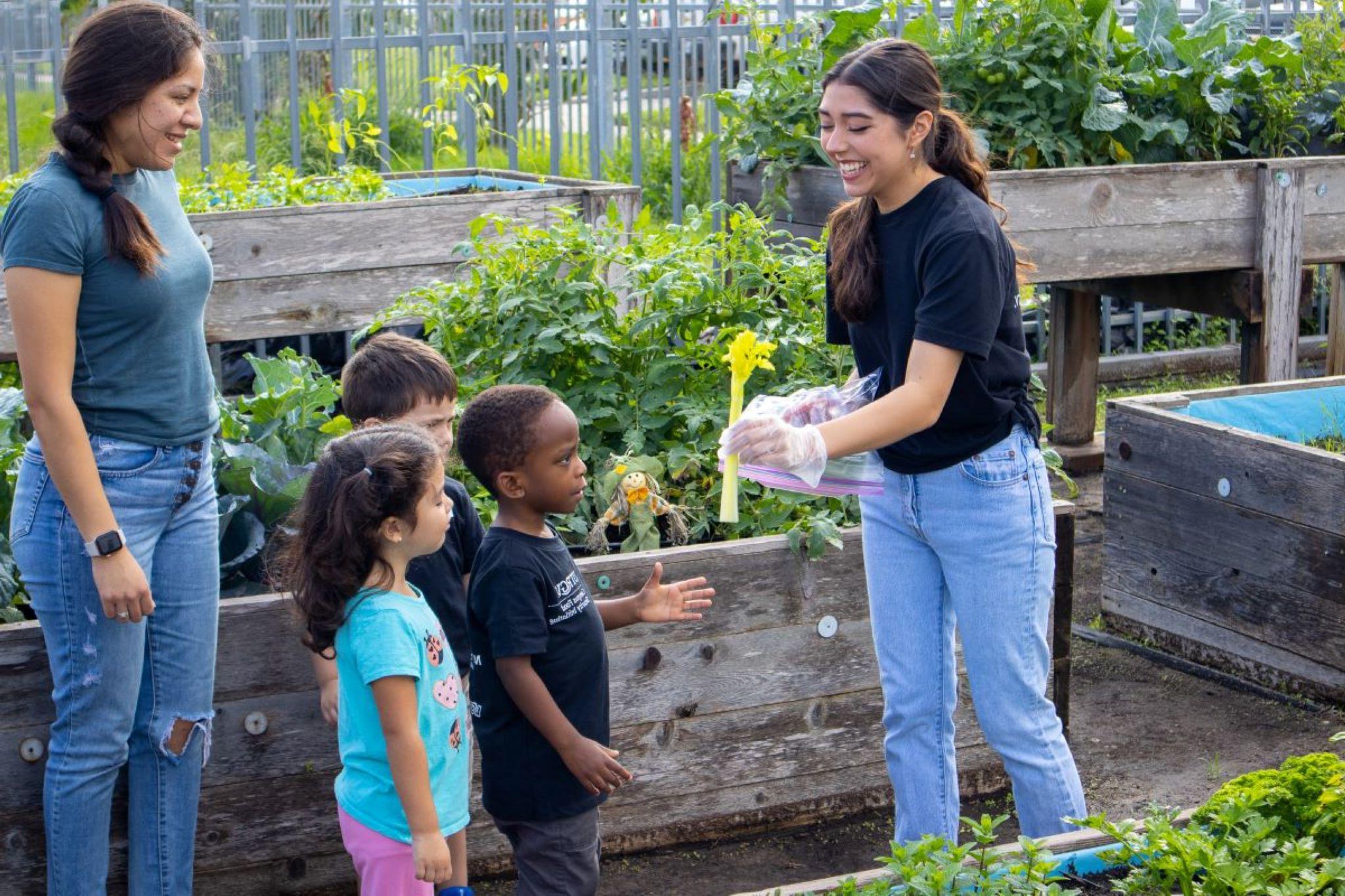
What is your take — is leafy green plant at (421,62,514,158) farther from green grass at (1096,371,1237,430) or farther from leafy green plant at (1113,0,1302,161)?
green grass at (1096,371,1237,430)

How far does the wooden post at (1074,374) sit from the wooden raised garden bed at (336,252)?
1983mm

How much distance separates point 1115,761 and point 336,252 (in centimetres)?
305

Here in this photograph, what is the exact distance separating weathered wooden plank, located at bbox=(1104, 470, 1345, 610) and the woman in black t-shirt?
163 centimetres

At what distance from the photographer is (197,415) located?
9.30 ft

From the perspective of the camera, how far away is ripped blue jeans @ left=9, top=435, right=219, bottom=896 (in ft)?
8.98

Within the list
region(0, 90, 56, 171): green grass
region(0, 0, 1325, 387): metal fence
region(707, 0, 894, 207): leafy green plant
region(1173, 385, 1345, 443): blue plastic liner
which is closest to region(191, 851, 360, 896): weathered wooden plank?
region(1173, 385, 1345, 443): blue plastic liner

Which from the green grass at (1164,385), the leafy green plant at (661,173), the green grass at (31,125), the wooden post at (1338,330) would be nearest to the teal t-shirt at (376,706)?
the wooden post at (1338,330)

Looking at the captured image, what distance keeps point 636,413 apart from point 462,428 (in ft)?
3.95

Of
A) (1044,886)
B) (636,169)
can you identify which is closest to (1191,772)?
(1044,886)

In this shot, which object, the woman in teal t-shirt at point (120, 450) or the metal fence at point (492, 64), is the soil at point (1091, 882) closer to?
the woman in teal t-shirt at point (120, 450)

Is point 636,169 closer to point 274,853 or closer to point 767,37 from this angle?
point 767,37

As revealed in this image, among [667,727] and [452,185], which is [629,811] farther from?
[452,185]

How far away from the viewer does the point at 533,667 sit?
269 centimetres

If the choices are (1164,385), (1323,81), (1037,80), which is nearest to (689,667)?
(1037,80)
